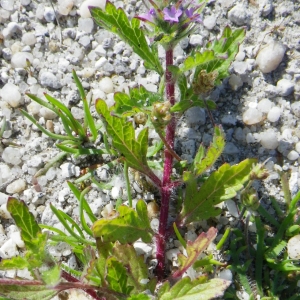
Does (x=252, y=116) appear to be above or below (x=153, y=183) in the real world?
above

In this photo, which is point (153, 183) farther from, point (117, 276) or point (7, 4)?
point (7, 4)

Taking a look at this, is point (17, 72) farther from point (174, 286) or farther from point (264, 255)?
point (264, 255)

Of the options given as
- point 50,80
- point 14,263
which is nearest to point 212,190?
point 14,263

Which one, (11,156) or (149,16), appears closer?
(149,16)

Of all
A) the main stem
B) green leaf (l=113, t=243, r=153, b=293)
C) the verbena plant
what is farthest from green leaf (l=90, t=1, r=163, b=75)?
green leaf (l=113, t=243, r=153, b=293)

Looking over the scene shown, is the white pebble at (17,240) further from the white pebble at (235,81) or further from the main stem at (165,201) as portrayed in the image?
the white pebble at (235,81)

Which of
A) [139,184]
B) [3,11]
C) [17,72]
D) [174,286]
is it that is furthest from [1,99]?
[174,286]
